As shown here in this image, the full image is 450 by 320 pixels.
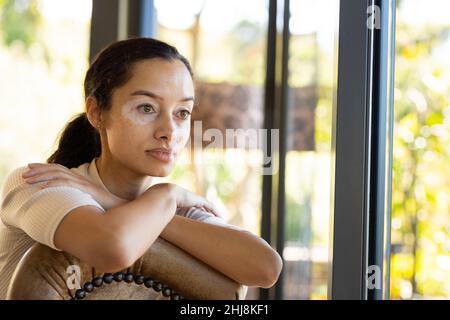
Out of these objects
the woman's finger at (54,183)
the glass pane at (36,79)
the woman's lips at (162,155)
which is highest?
the glass pane at (36,79)

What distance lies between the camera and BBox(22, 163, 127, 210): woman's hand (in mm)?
1320

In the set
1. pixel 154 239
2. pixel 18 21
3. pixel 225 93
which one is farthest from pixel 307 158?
pixel 154 239

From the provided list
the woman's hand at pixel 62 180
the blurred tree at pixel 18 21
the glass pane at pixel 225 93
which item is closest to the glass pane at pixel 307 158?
the glass pane at pixel 225 93

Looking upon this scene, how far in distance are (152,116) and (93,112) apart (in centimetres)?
20

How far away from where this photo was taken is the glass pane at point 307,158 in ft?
9.76

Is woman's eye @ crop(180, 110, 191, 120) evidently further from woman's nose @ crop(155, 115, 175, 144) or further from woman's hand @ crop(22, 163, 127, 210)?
woman's hand @ crop(22, 163, 127, 210)

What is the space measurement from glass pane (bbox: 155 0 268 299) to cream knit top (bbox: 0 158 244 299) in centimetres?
175

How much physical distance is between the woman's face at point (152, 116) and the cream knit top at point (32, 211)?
0.44ft

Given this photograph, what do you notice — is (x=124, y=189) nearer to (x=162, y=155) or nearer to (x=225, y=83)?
(x=162, y=155)

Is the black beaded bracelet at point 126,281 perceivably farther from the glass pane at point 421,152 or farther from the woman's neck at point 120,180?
the glass pane at point 421,152

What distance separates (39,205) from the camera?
1.23 meters

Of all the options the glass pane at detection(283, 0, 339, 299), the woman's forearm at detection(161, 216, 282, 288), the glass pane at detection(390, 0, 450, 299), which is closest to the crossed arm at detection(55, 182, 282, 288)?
the woman's forearm at detection(161, 216, 282, 288)

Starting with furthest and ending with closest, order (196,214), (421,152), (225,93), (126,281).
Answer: (225,93)
(421,152)
(196,214)
(126,281)
